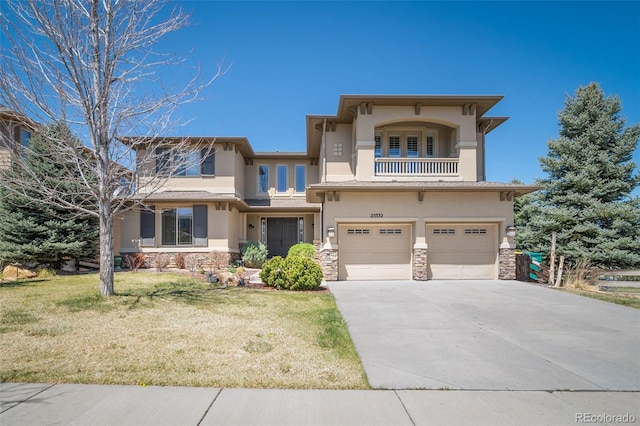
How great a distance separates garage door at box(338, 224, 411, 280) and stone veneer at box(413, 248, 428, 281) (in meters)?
0.37

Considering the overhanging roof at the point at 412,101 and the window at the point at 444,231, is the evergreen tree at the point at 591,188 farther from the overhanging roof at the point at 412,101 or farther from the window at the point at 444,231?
the window at the point at 444,231

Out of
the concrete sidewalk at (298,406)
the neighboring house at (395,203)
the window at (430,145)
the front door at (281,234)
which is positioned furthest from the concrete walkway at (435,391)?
the front door at (281,234)

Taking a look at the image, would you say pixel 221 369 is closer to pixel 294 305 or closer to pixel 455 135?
pixel 294 305

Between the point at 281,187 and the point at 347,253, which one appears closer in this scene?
the point at 347,253

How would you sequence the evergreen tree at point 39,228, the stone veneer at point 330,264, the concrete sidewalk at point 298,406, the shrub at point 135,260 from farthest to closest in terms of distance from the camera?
the shrub at point 135,260
the stone veneer at point 330,264
the evergreen tree at point 39,228
the concrete sidewalk at point 298,406

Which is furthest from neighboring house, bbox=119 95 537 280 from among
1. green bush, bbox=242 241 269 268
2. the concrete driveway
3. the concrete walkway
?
the concrete walkway

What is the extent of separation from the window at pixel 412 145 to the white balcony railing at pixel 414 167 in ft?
3.93

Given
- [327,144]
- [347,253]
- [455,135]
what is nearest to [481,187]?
[455,135]

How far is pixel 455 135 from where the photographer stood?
14.5 meters

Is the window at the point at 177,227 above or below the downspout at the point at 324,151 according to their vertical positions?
below

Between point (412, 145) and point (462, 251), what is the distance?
513 centimetres

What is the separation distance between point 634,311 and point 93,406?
441 inches

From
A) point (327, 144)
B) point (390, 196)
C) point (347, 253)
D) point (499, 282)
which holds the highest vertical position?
point (327, 144)

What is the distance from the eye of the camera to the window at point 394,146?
14945mm
